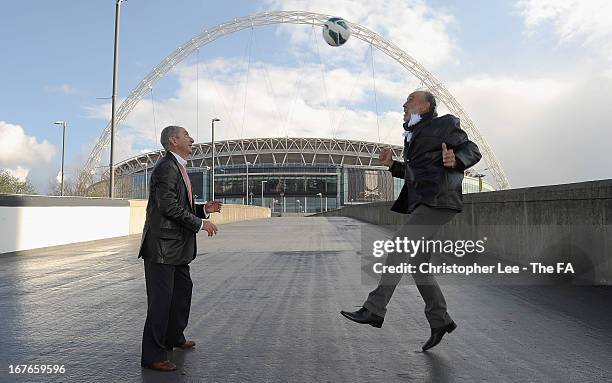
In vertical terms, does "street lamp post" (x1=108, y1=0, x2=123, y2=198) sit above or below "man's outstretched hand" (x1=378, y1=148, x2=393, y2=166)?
above

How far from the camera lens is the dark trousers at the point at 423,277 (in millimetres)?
3711

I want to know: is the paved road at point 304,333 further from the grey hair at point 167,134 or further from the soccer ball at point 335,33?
the soccer ball at point 335,33

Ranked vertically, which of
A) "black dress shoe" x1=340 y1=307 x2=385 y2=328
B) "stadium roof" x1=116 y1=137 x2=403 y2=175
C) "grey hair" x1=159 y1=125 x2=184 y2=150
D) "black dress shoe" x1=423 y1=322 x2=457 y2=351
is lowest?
"black dress shoe" x1=423 y1=322 x2=457 y2=351

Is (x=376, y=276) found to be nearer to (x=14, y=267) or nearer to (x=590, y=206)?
(x=590, y=206)

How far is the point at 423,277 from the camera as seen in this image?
3.75m

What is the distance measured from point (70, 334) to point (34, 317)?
3.18ft

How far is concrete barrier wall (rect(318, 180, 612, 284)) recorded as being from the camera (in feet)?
21.4

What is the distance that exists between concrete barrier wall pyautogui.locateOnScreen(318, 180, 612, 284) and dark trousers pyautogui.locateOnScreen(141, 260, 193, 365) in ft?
17.5

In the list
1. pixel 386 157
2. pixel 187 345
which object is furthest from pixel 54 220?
pixel 386 157

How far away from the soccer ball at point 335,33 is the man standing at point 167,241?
2690 centimetres

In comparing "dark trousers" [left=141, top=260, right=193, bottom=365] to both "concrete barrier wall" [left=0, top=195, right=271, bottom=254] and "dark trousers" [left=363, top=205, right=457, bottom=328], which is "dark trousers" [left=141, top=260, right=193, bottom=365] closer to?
"dark trousers" [left=363, top=205, right=457, bottom=328]

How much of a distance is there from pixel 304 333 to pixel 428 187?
173 cm

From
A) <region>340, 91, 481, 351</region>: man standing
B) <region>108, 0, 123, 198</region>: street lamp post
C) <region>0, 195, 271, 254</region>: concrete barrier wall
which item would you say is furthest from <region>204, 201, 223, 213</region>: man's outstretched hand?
<region>108, 0, 123, 198</region>: street lamp post

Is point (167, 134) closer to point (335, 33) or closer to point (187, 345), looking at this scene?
point (187, 345)
